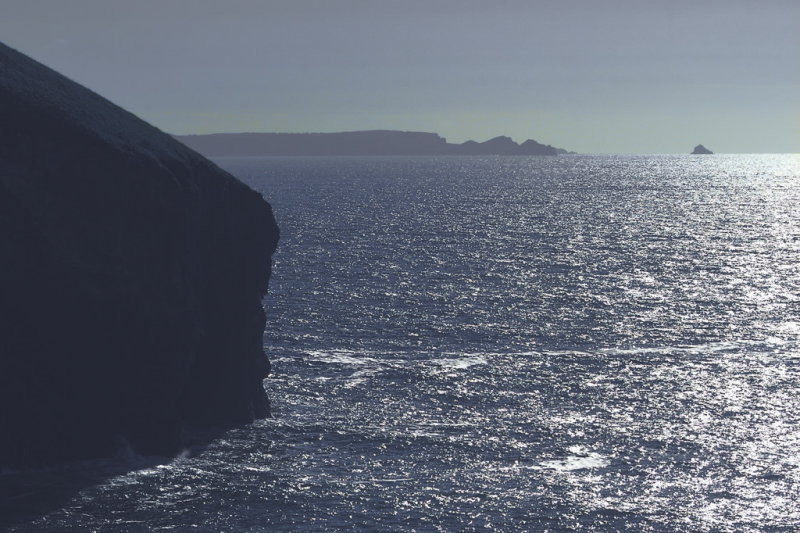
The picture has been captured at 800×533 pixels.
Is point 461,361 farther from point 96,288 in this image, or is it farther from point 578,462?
point 96,288

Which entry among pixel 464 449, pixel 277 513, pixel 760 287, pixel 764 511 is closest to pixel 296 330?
pixel 464 449

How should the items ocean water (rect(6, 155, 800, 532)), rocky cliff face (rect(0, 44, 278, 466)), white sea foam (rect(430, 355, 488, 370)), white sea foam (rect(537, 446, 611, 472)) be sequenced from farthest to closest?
white sea foam (rect(430, 355, 488, 370)) → white sea foam (rect(537, 446, 611, 472)) → rocky cliff face (rect(0, 44, 278, 466)) → ocean water (rect(6, 155, 800, 532))

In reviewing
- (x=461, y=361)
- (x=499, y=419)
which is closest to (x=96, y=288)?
(x=499, y=419)

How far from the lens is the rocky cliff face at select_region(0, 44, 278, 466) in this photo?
59.4 meters

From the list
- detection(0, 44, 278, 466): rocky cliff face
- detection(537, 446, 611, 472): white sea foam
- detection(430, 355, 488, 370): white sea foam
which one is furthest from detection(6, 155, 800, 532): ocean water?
A: detection(0, 44, 278, 466): rocky cliff face

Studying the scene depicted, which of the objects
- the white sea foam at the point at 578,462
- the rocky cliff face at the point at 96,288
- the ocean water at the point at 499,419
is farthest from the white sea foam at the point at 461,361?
the white sea foam at the point at 578,462

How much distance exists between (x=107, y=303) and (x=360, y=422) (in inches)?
779

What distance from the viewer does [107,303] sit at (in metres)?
61.5

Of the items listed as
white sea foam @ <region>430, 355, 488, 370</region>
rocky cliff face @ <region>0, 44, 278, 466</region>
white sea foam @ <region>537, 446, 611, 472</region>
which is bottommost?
white sea foam @ <region>537, 446, 611, 472</region>

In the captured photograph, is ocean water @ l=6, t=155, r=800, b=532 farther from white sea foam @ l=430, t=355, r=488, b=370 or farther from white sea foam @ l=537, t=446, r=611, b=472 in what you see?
white sea foam @ l=430, t=355, r=488, b=370

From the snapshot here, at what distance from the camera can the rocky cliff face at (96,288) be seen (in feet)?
195

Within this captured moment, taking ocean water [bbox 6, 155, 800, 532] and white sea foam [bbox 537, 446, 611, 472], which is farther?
white sea foam [bbox 537, 446, 611, 472]

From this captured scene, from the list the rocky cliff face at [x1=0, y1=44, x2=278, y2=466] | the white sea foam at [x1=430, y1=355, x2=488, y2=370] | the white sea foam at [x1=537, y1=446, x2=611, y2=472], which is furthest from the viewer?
the white sea foam at [x1=430, y1=355, x2=488, y2=370]

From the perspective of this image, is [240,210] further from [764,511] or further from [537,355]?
[764,511]
